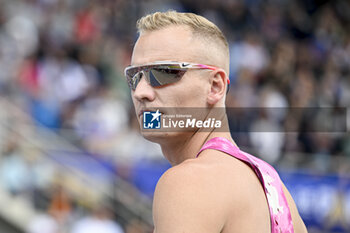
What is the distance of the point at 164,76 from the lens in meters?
2.05

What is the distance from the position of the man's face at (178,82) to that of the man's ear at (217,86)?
0.02 meters

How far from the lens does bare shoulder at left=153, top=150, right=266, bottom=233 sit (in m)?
1.63

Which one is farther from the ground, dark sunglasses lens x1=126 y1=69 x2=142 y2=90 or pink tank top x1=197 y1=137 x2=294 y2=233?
dark sunglasses lens x1=126 y1=69 x2=142 y2=90

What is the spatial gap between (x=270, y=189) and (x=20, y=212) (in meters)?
7.71

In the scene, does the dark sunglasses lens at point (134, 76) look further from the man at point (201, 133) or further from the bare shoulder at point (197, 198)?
the bare shoulder at point (197, 198)

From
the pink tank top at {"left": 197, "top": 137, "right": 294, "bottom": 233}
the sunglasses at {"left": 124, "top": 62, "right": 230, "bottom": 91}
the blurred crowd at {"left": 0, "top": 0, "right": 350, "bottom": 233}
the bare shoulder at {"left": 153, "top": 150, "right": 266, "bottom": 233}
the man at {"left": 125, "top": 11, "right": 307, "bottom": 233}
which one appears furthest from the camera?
the blurred crowd at {"left": 0, "top": 0, "right": 350, "bottom": 233}

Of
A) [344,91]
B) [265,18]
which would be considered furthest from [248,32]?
[344,91]

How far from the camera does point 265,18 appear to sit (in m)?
11.9

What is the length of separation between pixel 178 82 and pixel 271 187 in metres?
0.52

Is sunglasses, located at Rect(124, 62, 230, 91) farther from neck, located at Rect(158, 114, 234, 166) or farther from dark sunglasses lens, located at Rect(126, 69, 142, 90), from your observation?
neck, located at Rect(158, 114, 234, 166)

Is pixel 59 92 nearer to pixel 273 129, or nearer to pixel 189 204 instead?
pixel 273 129

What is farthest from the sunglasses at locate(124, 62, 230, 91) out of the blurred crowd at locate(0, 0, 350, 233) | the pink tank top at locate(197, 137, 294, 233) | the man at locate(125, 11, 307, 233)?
the blurred crowd at locate(0, 0, 350, 233)

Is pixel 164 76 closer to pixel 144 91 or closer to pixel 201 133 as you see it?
pixel 144 91

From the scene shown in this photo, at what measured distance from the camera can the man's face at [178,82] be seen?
6.80ft
